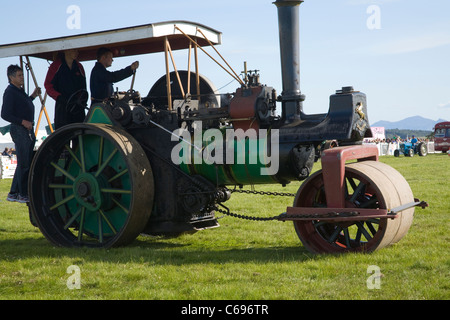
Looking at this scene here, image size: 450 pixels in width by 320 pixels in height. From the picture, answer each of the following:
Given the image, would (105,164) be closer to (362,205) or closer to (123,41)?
(123,41)

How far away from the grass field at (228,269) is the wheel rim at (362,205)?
171mm

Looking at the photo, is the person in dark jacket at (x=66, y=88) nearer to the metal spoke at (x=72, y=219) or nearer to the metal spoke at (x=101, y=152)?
the metal spoke at (x=101, y=152)

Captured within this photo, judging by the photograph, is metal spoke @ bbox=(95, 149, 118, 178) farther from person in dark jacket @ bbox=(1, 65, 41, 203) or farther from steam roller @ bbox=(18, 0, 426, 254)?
person in dark jacket @ bbox=(1, 65, 41, 203)

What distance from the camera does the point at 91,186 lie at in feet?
21.4

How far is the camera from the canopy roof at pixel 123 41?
648 centimetres

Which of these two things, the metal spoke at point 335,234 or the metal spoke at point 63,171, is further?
the metal spoke at point 63,171

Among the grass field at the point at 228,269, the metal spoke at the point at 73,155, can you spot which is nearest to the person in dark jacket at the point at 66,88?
the metal spoke at the point at 73,155

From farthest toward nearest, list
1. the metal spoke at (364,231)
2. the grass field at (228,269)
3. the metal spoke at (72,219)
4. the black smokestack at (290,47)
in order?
the metal spoke at (72,219) < the black smokestack at (290,47) < the metal spoke at (364,231) < the grass field at (228,269)

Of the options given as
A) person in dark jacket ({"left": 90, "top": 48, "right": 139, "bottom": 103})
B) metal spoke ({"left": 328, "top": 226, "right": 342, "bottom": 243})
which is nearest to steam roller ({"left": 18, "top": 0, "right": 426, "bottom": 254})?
metal spoke ({"left": 328, "top": 226, "right": 342, "bottom": 243})

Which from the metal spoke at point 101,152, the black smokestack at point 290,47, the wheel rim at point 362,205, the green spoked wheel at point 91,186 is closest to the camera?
the wheel rim at point 362,205

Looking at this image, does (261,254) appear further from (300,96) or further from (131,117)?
(131,117)

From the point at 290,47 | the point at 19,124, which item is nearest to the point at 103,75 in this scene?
the point at 19,124

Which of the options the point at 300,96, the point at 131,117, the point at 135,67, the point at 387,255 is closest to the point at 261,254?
the point at 387,255

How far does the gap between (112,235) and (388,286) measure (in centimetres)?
345
